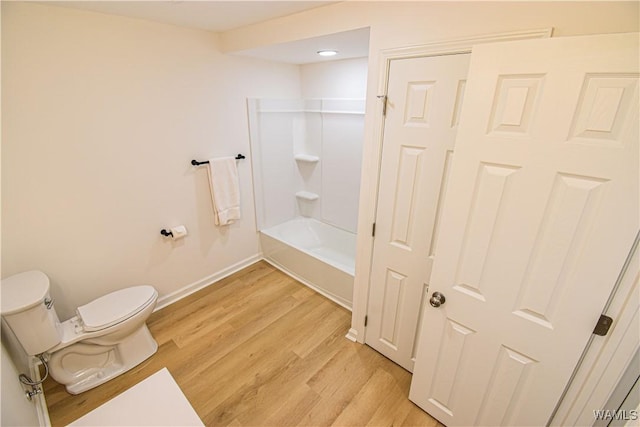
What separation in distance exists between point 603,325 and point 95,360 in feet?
9.06

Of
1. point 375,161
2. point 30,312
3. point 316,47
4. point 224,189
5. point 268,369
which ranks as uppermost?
point 316,47

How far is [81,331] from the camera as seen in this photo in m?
1.74

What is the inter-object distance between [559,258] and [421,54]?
109 cm

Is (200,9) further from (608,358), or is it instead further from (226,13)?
(608,358)

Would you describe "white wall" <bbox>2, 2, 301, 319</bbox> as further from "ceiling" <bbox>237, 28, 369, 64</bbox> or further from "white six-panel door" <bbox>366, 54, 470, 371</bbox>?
"white six-panel door" <bbox>366, 54, 470, 371</bbox>

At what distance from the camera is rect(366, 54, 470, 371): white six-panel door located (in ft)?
4.44

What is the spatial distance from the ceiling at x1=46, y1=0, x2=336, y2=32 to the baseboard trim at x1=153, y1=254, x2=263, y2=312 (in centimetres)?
222

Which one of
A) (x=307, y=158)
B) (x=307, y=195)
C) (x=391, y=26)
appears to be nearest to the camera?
(x=391, y=26)

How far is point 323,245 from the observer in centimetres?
342

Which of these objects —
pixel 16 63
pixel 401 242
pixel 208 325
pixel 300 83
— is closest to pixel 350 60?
pixel 300 83

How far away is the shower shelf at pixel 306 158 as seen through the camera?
323 cm

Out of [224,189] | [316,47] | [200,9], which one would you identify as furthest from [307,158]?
[200,9]

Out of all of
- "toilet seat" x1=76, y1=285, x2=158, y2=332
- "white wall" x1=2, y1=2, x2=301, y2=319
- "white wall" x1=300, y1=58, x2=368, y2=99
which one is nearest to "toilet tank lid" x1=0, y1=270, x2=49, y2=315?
"white wall" x1=2, y1=2, x2=301, y2=319

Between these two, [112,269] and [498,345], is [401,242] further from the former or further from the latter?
[112,269]
